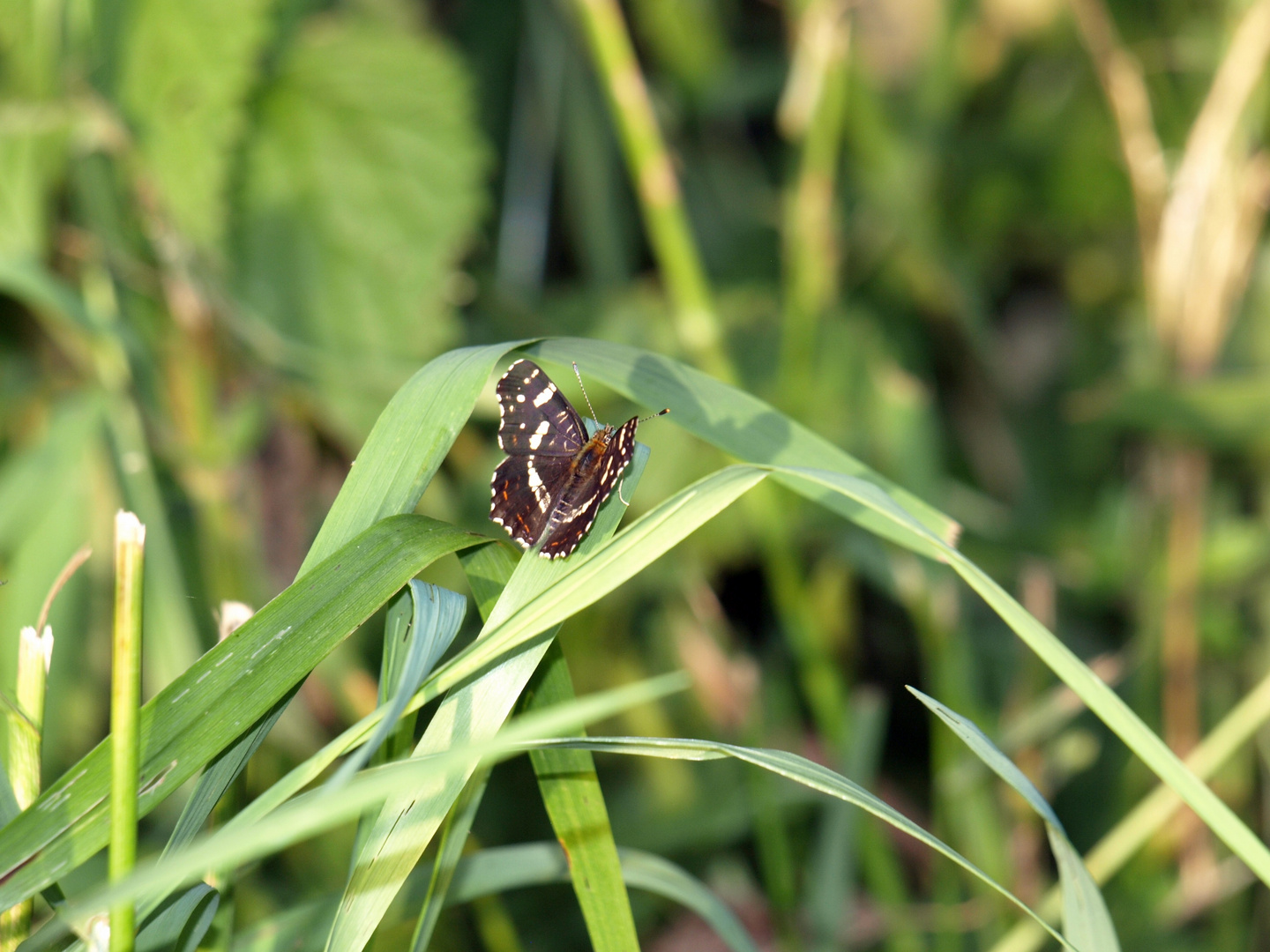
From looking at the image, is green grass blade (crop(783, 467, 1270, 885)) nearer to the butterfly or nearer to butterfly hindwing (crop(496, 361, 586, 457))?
the butterfly

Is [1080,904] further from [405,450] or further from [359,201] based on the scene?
[359,201]

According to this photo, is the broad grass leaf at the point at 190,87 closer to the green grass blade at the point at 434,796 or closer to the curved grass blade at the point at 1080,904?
the green grass blade at the point at 434,796

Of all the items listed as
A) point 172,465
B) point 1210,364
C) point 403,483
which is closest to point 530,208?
point 172,465

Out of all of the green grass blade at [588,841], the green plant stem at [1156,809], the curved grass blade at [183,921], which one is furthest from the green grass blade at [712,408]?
the green plant stem at [1156,809]

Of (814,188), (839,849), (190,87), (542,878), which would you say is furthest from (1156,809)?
(190,87)

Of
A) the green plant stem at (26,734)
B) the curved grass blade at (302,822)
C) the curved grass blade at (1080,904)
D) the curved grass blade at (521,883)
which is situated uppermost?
the green plant stem at (26,734)

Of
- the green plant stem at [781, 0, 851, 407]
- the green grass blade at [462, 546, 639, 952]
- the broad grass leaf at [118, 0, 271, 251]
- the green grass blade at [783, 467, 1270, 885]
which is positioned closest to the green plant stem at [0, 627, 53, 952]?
the green grass blade at [462, 546, 639, 952]
